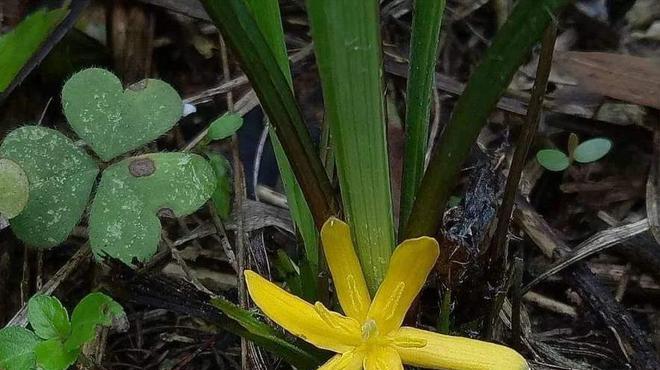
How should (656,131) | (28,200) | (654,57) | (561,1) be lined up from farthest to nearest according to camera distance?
(654,57) < (656,131) < (28,200) < (561,1)

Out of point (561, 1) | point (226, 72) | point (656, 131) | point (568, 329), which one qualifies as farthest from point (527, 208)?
point (561, 1)

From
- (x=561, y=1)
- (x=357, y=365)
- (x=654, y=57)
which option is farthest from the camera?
(x=654, y=57)

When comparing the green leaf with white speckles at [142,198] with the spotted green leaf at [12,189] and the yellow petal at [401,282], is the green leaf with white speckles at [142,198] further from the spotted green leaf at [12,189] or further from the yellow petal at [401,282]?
the yellow petal at [401,282]

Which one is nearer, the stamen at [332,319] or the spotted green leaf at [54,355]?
the stamen at [332,319]

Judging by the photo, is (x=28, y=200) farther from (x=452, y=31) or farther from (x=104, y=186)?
(x=452, y=31)

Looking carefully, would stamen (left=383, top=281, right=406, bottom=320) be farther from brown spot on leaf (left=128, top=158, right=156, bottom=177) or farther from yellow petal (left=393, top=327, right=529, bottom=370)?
brown spot on leaf (left=128, top=158, right=156, bottom=177)

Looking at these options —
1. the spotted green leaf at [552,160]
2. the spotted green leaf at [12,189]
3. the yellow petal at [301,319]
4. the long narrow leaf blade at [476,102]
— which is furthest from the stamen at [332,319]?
the spotted green leaf at [552,160]

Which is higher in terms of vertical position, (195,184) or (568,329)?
(568,329)
